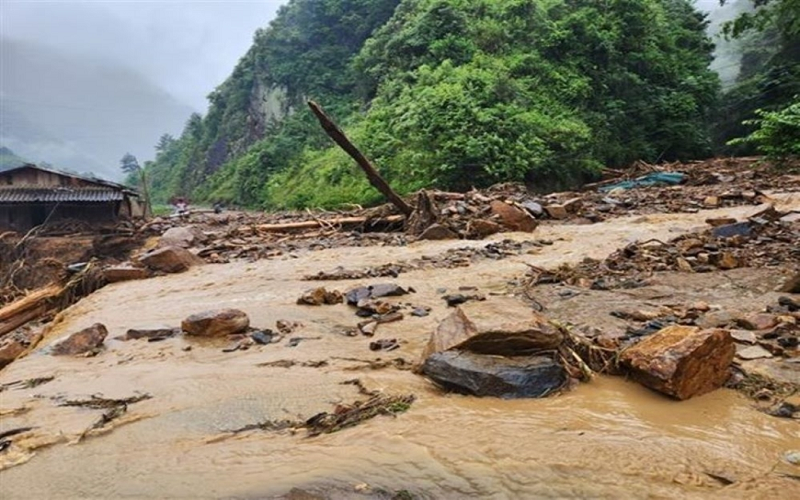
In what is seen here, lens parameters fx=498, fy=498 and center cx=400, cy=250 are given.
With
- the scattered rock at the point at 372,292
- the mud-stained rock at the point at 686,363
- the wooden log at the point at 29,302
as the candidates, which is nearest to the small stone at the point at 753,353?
the mud-stained rock at the point at 686,363

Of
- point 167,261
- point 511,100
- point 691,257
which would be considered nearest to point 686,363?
point 691,257

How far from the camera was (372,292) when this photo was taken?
20.4 ft

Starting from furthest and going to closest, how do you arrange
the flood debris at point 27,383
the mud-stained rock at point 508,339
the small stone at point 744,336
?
the flood debris at point 27,383
the small stone at point 744,336
the mud-stained rock at point 508,339

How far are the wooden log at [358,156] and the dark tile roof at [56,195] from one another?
17.3 m

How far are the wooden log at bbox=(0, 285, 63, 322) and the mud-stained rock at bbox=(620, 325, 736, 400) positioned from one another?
802 centimetres

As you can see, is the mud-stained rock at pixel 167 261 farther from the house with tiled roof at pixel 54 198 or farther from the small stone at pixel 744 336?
the house with tiled roof at pixel 54 198

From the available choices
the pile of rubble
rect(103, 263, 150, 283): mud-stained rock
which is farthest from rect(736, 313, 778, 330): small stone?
rect(103, 263, 150, 283): mud-stained rock

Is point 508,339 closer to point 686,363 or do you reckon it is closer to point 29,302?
point 686,363

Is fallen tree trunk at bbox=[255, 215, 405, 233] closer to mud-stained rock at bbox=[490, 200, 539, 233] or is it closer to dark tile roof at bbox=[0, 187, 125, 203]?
mud-stained rock at bbox=[490, 200, 539, 233]

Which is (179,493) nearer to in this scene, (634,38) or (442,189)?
(442,189)

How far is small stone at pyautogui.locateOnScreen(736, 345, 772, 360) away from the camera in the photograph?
11.4 ft

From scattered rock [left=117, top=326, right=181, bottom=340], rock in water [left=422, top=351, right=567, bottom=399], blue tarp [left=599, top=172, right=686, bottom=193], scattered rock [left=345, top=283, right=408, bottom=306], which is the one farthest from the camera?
blue tarp [left=599, top=172, right=686, bottom=193]

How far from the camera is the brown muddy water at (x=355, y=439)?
2305 millimetres

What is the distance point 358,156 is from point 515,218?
12.3ft
